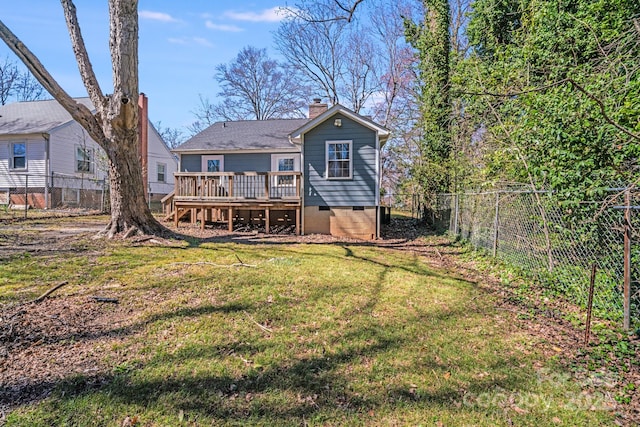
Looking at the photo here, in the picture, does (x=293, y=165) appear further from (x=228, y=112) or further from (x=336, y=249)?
(x=228, y=112)

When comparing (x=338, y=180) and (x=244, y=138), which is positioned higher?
(x=244, y=138)

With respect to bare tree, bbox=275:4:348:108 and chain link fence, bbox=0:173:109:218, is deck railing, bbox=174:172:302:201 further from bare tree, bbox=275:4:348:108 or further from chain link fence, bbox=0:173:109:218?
bare tree, bbox=275:4:348:108

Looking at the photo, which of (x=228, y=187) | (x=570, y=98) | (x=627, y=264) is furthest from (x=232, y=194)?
(x=627, y=264)

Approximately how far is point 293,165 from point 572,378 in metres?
12.2

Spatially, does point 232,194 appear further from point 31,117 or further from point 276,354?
point 31,117

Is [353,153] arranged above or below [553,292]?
above

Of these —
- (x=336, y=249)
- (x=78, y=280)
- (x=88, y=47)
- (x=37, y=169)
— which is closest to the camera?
(x=78, y=280)

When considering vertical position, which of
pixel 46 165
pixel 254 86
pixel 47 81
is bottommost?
pixel 46 165

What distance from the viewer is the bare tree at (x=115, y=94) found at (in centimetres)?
690

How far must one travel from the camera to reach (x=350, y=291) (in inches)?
191

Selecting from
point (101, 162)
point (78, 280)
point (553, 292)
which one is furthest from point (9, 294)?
point (101, 162)

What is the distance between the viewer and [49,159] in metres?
16.7

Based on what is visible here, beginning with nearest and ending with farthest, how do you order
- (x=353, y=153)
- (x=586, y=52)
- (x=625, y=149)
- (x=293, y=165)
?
1. (x=625, y=149)
2. (x=586, y=52)
3. (x=353, y=153)
4. (x=293, y=165)

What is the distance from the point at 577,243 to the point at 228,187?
31.0 ft
